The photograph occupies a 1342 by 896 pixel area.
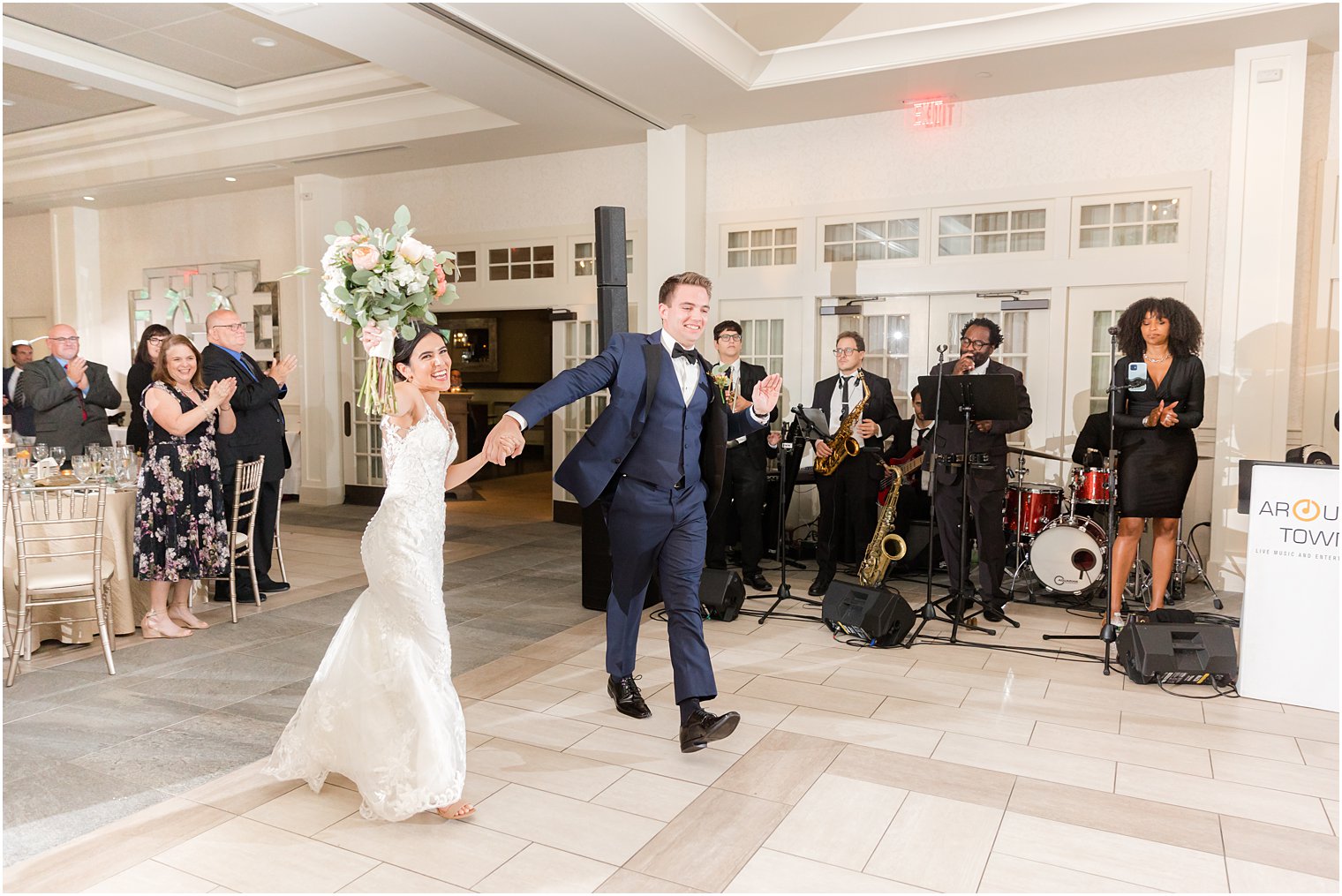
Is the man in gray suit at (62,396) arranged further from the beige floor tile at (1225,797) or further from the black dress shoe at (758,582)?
the beige floor tile at (1225,797)

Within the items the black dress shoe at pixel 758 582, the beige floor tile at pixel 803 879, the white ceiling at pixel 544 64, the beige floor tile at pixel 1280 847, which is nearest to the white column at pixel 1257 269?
the white ceiling at pixel 544 64

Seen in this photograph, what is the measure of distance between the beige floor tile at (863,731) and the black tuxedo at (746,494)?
8.02 ft

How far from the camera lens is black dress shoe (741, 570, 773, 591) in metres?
6.23

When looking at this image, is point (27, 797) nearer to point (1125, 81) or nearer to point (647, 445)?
point (647, 445)

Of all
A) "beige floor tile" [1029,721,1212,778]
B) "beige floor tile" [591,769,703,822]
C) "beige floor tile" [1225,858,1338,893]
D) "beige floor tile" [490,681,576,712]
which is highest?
"beige floor tile" [591,769,703,822]

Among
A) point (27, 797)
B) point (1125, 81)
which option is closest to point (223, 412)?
point (27, 797)

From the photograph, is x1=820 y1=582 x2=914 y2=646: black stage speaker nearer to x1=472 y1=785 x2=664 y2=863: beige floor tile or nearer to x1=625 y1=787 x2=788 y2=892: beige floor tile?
x1=625 y1=787 x2=788 y2=892: beige floor tile

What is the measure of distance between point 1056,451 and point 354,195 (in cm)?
774

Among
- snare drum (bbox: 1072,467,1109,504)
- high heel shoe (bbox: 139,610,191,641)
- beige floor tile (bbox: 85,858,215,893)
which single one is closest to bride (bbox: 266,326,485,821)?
beige floor tile (bbox: 85,858,215,893)

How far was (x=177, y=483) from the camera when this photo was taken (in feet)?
15.9

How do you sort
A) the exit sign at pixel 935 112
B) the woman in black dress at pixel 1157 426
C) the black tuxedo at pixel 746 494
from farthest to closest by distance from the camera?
the exit sign at pixel 935 112 → the black tuxedo at pixel 746 494 → the woman in black dress at pixel 1157 426

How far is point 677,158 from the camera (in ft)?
25.7

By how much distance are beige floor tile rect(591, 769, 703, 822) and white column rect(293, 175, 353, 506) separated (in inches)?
314

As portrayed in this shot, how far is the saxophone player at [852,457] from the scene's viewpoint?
20.1ft
